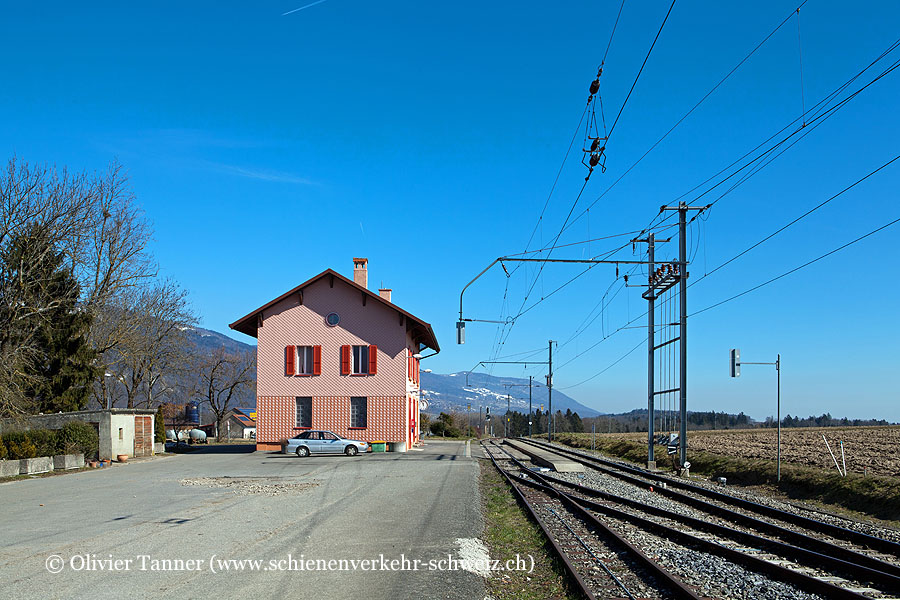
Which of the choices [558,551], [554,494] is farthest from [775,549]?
[554,494]

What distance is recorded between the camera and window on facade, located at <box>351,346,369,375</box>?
37322 mm

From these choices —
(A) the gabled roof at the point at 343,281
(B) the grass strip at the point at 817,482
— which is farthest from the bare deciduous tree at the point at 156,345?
(B) the grass strip at the point at 817,482

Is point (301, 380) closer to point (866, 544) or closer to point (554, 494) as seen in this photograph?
point (554, 494)

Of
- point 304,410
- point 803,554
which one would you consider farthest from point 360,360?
point 803,554

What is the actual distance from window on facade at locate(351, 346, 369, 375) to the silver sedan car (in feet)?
14.0

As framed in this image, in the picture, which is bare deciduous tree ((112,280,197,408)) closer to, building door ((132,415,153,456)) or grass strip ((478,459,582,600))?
building door ((132,415,153,456))

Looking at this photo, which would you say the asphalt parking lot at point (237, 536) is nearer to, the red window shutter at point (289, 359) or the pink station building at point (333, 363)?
the pink station building at point (333, 363)

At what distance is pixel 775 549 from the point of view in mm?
10273

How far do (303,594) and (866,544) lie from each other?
331 inches

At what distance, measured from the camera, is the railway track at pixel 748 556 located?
802 cm

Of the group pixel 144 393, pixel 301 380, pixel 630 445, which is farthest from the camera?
pixel 144 393

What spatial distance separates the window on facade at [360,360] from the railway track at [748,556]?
23.4 metres

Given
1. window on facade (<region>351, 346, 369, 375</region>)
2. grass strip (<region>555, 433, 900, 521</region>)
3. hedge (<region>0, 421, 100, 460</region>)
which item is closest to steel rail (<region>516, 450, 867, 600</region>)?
grass strip (<region>555, 433, 900, 521</region>)

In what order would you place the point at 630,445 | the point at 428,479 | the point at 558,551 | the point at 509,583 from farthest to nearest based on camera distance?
the point at 630,445 < the point at 428,479 < the point at 558,551 < the point at 509,583
